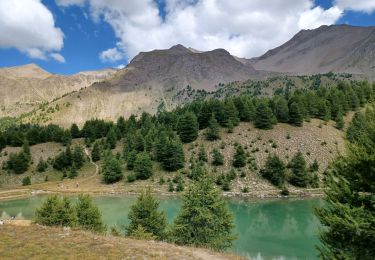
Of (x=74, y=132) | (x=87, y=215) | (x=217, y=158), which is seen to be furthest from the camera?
(x=74, y=132)

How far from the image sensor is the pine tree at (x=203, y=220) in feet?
103

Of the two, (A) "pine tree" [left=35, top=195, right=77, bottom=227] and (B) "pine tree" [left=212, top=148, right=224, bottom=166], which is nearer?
(A) "pine tree" [left=35, top=195, right=77, bottom=227]

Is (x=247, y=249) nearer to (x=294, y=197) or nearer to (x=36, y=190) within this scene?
(x=294, y=197)

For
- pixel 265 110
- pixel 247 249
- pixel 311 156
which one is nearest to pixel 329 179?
pixel 247 249

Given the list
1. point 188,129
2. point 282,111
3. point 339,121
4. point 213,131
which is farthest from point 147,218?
point 339,121

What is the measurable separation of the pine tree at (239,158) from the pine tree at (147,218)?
63282mm

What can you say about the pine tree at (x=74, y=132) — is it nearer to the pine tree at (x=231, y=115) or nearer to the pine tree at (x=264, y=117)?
the pine tree at (x=231, y=115)

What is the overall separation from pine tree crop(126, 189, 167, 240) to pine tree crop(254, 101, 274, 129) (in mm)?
80852

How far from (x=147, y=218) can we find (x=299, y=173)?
65.4m

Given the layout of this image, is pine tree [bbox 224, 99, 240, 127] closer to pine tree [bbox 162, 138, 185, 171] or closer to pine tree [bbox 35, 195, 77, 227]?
pine tree [bbox 162, 138, 185, 171]

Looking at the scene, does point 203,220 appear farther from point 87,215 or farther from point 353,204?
point 353,204

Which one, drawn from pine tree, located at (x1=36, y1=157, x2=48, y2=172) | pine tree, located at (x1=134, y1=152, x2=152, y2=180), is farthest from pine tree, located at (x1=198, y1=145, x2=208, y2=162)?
pine tree, located at (x1=36, y1=157, x2=48, y2=172)

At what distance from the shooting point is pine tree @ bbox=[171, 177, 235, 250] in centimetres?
3153

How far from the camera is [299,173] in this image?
90.6 m
